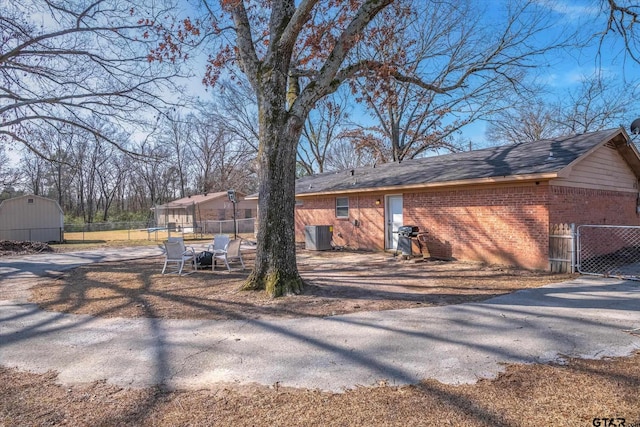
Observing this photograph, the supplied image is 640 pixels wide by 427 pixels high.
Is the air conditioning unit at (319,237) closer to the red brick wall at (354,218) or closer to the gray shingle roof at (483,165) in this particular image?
the red brick wall at (354,218)

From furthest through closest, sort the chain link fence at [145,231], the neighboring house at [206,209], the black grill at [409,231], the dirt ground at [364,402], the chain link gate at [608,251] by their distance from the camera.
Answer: the neighboring house at [206,209] → the chain link fence at [145,231] → the black grill at [409,231] → the chain link gate at [608,251] → the dirt ground at [364,402]

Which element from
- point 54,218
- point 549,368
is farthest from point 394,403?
point 54,218

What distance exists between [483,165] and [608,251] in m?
4.32

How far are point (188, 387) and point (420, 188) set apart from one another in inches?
386

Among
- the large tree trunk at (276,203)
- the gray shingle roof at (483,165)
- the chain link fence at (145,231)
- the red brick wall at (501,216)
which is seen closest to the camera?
the large tree trunk at (276,203)

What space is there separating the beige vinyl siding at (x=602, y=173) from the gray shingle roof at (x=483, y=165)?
0.42 metres

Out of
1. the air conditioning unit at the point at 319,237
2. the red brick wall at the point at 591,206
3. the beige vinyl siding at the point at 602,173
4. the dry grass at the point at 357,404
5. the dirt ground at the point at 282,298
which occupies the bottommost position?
the dry grass at the point at 357,404

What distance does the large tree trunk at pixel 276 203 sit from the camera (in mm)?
6926

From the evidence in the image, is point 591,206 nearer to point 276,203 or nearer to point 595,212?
point 595,212

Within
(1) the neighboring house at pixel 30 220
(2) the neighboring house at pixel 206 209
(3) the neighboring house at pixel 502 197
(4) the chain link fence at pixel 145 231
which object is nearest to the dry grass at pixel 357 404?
(3) the neighboring house at pixel 502 197

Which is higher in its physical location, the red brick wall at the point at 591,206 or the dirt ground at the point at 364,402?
the red brick wall at the point at 591,206

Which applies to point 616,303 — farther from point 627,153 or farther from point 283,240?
point 627,153

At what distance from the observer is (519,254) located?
388 inches

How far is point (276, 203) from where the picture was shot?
22.7ft
